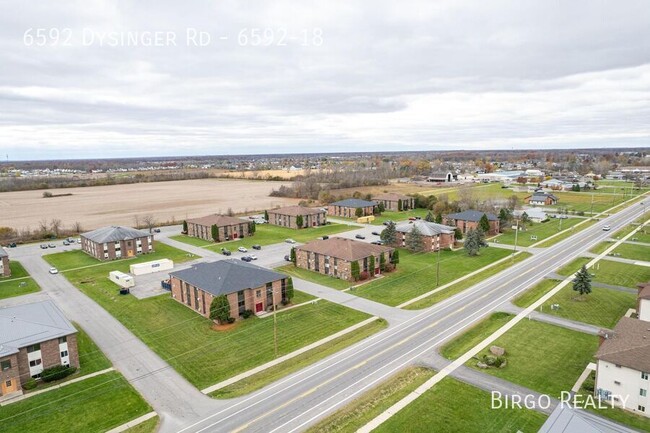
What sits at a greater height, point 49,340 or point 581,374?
point 49,340

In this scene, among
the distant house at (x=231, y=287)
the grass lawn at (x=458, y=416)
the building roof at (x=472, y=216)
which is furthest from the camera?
the building roof at (x=472, y=216)

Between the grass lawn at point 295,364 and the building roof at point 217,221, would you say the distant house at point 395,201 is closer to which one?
the building roof at point 217,221

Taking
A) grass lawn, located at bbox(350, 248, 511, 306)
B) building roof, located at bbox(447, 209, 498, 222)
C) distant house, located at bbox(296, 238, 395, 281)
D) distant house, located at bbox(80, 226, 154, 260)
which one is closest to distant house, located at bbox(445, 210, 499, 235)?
building roof, located at bbox(447, 209, 498, 222)

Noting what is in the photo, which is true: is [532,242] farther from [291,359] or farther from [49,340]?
[49,340]

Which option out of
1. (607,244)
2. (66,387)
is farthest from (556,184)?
(66,387)

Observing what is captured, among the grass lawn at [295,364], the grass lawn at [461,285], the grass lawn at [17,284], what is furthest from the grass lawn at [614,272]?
the grass lawn at [17,284]

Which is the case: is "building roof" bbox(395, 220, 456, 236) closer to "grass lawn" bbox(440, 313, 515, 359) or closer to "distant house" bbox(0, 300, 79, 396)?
"grass lawn" bbox(440, 313, 515, 359)
